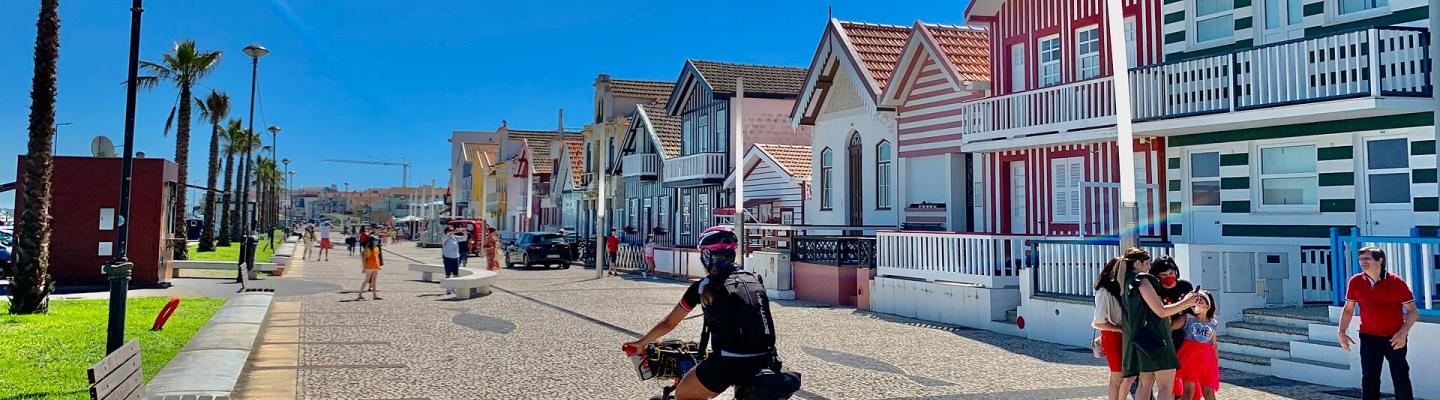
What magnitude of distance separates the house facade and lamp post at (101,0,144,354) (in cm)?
2251

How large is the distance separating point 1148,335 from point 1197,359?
0.74 meters

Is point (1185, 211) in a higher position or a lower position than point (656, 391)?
higher

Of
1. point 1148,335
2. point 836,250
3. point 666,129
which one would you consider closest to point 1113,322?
point 1148,335

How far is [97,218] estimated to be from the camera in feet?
68.2

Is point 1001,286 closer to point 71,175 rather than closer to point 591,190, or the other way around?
point 71,175

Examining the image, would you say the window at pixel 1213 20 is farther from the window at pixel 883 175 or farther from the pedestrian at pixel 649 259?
the pedestrian at pixel 649 259

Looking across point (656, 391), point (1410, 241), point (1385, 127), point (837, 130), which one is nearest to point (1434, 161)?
point (1385, 127)

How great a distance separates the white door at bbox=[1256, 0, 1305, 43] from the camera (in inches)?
548

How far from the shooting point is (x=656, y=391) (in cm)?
905

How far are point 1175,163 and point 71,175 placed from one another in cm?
2065

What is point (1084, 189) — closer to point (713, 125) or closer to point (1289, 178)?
point (1289, 178)

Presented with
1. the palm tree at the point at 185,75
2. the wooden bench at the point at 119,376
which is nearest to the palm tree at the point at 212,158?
the palm tree at the point at 185,75

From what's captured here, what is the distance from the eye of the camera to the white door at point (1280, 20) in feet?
45.7

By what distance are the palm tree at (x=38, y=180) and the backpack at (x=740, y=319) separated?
1347 cm
